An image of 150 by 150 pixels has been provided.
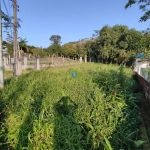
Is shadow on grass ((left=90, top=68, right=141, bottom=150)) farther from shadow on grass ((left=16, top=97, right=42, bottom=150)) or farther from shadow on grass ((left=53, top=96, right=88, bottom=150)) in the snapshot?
shadow on grass ((left=16, top=97, right=42, bottom=150))

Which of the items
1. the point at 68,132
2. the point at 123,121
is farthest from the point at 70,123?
the point at 123,121

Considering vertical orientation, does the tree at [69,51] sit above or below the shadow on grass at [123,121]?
above

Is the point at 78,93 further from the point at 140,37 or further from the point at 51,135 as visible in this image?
the point at 140,37

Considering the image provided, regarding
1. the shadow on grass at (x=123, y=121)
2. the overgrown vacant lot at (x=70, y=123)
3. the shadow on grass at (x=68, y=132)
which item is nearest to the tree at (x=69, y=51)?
the shadow on grass at (x=123, y=121)

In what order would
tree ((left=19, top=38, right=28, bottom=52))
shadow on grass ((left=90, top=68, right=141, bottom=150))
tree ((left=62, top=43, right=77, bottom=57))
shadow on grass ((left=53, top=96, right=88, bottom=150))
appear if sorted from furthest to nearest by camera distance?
tree ((left=62, top=43, right=77, bottom=57))
tree ((left=19, top=38, right=28, bottom=52))
shadow on grass ((left=90, top=68, right=141, bottom=150))
shadow on grass ((left=53, top=96, right=88, bottom=150))

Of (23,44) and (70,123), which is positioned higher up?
(23,44)

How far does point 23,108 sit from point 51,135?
90 cm

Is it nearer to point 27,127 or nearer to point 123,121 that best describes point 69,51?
point 123,121

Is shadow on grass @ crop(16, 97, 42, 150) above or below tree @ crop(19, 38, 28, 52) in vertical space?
below

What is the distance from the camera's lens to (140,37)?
1.58 metres

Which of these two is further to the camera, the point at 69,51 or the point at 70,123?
the point at 69,51

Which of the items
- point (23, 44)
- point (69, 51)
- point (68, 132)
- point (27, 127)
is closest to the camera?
point (68, 132)

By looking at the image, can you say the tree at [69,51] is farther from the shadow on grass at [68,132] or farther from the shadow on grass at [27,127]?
the shadow on grass at [68,132]

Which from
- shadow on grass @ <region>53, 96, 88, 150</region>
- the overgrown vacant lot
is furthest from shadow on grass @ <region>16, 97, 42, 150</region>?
shadow on grass @ <region>53, 96, 88, 150</region>
